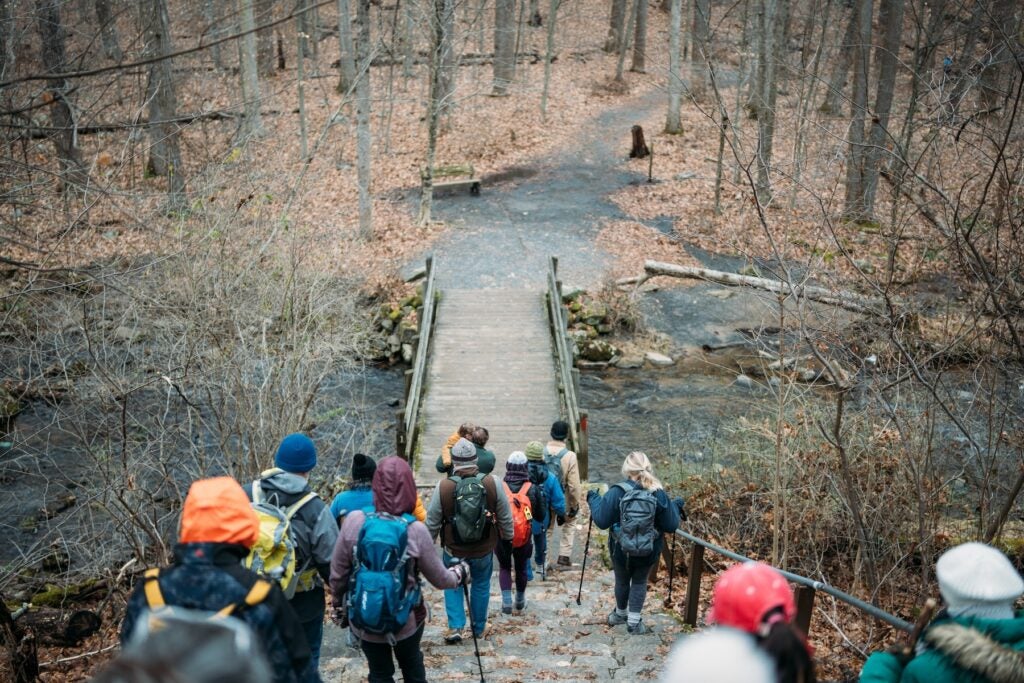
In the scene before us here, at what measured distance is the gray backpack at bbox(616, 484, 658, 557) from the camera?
6785mm

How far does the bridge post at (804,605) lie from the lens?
584 cm

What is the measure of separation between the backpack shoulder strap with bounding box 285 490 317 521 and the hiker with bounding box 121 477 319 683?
3.86 ft

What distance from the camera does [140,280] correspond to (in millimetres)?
14172

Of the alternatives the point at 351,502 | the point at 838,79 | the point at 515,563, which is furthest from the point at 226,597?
the point at 838,79

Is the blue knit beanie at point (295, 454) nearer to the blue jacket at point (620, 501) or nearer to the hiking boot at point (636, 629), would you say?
the blue jacket at point (620, 501)

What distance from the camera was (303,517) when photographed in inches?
192

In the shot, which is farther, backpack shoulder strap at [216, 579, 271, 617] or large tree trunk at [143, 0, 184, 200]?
large tree trunk at [143, 0, 184, 200]

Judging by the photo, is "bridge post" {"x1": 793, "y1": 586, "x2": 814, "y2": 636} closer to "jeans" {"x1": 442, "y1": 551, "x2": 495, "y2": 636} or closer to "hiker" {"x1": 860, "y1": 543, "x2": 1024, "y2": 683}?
"jeans" {"x1": 442, "y1": 551, "x2": 495, "y2": 636}

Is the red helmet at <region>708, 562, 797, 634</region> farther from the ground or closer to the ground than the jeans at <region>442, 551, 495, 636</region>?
farther from the ground

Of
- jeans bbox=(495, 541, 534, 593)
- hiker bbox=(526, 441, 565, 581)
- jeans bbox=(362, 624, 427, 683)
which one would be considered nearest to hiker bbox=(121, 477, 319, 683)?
jeans bbox=(362, 624, 427, 683)

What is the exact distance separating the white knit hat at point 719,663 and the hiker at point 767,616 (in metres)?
0.08

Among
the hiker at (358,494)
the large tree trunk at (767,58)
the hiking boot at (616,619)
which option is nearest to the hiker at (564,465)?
the hiking boot at (616,619)

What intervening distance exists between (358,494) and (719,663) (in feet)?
12.4

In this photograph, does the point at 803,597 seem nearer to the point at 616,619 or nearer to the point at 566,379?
the point at 616,619
